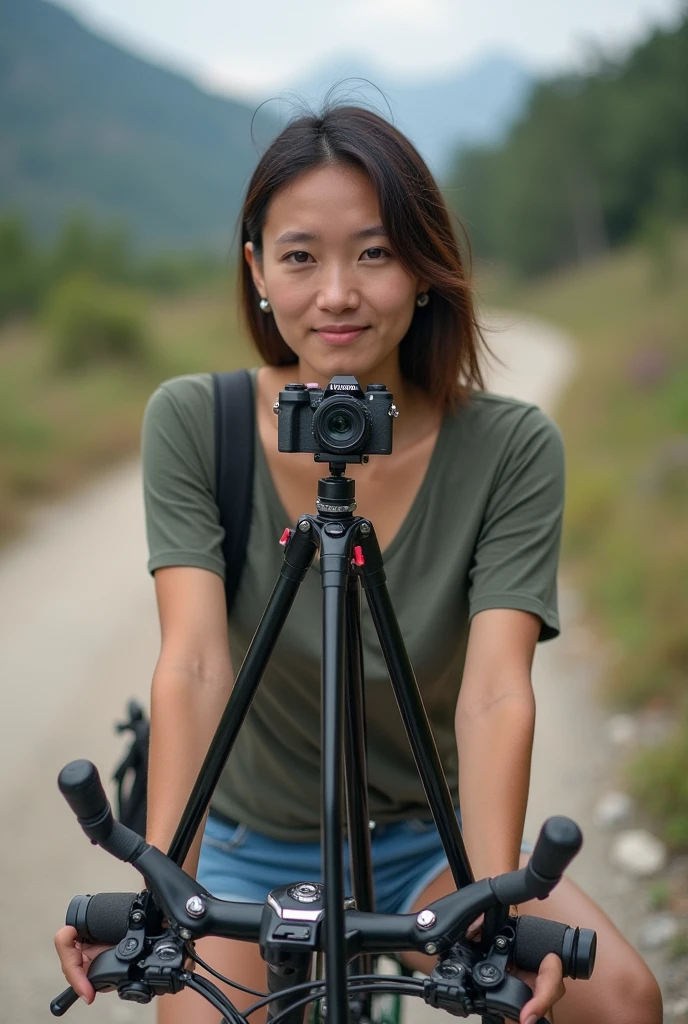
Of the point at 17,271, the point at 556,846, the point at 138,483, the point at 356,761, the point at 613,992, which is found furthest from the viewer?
the point at 17,271

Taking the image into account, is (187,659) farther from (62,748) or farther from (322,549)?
(62,748)

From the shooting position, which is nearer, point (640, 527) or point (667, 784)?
point (667, 784)

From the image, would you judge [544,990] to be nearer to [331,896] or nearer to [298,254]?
[331,896]

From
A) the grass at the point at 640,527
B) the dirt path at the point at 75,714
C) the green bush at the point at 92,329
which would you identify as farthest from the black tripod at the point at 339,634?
the green bush at the point at 92,329

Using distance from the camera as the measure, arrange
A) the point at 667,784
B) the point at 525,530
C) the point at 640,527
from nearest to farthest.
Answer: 1. the point at 525,530
2. the point at 667,784
3. the point at 640,527

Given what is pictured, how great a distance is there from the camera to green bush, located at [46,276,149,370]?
1230 centimetres

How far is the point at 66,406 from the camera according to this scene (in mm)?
10164

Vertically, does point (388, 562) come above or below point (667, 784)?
above

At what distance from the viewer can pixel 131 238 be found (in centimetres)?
2341

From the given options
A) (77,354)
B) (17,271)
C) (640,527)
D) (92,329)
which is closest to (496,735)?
(640,527)

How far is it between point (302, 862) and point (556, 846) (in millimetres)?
1046

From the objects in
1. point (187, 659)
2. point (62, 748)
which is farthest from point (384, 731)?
point (62, 748)

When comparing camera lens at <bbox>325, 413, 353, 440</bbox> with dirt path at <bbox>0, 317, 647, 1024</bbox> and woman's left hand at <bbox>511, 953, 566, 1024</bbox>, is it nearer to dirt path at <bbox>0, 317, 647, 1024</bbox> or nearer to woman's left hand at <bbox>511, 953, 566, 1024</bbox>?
woman's left hand at <bbox>511, 953, 566, 1024</bbox>

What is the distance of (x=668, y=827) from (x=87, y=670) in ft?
8.35
